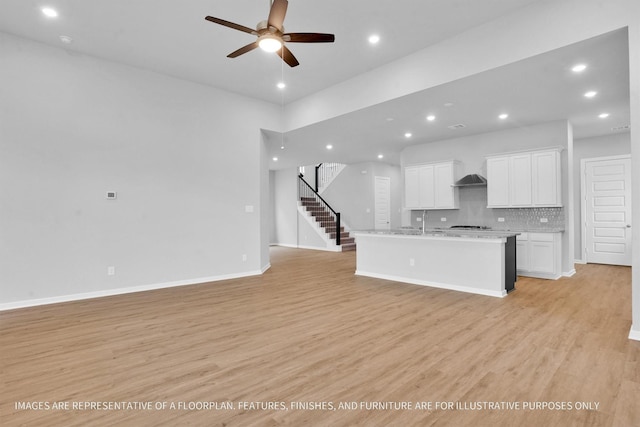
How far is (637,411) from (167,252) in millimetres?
5765

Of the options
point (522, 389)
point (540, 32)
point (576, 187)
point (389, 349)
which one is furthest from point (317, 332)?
point (576, 187)

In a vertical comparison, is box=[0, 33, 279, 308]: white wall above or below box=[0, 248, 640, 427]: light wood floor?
above

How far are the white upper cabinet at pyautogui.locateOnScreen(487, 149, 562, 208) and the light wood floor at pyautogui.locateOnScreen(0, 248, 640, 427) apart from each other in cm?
206

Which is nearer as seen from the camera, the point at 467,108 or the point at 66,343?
the point at 66,343

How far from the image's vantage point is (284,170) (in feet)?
40.7

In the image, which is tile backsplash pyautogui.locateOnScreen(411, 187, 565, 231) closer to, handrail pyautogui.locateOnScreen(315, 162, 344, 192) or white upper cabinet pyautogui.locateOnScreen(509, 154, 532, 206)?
white upper cabinet pyautogui.locateOnScreen(509, 154, 532, 206)

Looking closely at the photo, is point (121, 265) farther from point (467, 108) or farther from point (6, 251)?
point (467, 108)

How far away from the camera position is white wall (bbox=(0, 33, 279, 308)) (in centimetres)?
431

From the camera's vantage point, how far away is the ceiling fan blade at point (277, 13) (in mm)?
2744

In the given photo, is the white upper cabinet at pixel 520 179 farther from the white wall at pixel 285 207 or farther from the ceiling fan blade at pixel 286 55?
the white wall at pixel 285 207

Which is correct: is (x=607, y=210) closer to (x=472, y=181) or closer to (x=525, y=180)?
(x=525, y=180)

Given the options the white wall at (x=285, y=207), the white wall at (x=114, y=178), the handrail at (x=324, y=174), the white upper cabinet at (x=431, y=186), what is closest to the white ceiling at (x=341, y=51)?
the white wall at (x=114, y=178)

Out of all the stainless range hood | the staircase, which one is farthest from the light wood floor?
the staircase

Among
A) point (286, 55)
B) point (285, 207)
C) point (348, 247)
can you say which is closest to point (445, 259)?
point (286, 55)
